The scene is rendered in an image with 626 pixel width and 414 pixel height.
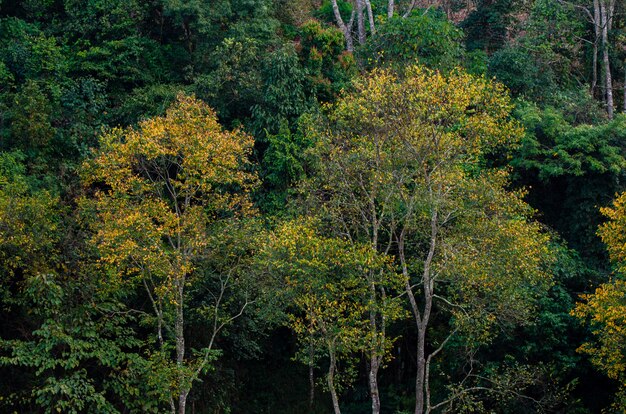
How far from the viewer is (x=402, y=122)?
19203 mm

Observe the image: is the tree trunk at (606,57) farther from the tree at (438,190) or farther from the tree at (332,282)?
the tree at (332,282)

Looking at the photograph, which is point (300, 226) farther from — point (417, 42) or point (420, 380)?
point (417, 42)

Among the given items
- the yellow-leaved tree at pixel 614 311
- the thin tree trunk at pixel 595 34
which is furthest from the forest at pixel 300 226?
the thin tree trunk at pixel 595 34

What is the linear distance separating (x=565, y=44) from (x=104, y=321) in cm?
2026

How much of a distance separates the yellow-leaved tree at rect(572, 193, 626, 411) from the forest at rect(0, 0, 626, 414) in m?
0.06

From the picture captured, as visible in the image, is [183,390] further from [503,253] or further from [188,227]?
[503,253]

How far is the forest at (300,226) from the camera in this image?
18750 mm

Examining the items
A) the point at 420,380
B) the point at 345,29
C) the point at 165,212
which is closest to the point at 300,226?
the point at 165,212

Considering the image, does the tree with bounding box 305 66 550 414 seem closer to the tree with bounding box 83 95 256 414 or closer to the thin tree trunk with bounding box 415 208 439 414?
the thin tree trunk with bounding box 415 208 439 414

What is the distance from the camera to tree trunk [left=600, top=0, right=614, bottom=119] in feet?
93.7

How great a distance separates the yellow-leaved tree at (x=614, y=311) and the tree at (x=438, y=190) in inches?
58.1

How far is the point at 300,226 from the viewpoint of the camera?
18.5m

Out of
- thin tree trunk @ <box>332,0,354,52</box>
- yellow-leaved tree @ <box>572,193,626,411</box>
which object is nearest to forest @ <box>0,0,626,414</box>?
yellow-leaved tree @ <box>572,193,626,411</box>

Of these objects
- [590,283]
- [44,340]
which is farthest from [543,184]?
[44,340]
